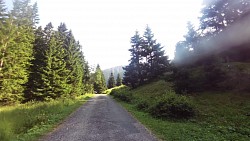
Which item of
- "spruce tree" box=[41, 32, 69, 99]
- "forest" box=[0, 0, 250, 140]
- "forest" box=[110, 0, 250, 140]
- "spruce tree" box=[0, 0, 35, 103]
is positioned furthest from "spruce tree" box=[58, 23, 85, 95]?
"forest" box=[110, 0, 250, 140]

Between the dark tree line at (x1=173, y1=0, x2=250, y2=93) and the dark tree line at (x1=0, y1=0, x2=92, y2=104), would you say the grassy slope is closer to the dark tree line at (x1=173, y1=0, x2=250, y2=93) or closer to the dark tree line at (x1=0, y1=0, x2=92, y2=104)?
the dark tree line at (x1=173, y1=0, x2=250, y2=93)

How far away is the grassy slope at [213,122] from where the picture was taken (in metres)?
9.62

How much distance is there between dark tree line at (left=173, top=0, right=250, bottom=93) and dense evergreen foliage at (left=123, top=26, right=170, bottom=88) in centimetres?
2110

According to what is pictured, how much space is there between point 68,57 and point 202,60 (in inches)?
1238

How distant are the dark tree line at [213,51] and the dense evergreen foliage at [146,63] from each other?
2110 cm

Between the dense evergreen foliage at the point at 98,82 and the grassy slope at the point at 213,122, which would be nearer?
the grassy slope at the point at 213,122

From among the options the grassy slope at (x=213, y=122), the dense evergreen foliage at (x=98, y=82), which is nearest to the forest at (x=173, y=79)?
the grassy slope at (x=213, y=122)

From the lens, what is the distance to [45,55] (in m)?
36.2

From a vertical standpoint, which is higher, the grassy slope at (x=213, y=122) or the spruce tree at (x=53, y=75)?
the spruce tree at (x=53, y=75)

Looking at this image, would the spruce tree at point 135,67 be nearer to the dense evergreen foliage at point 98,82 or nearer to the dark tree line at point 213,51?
the dark tree line at point 213,51

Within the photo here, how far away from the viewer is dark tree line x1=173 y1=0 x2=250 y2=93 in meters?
19.9

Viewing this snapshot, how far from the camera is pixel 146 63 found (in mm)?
47844

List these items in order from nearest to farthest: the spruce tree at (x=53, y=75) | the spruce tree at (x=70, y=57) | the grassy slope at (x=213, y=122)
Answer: the grassy slope at (x=213, y=122) → the spruce tree at (x=53, y=75) → the spruce tree at (x=70, y=57)

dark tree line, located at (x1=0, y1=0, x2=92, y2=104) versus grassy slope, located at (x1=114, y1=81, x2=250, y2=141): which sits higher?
dark tree line, located at (x1=0, y1=0, x2=92, y2=104)
